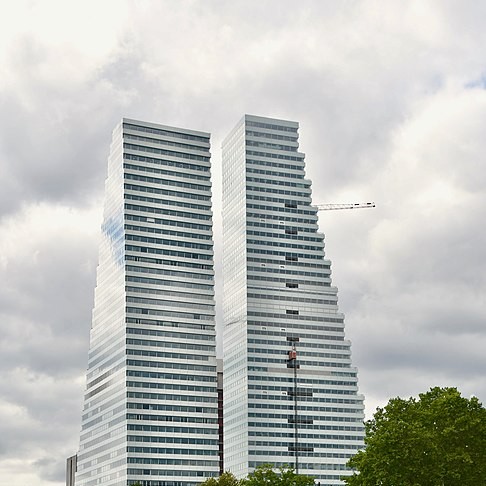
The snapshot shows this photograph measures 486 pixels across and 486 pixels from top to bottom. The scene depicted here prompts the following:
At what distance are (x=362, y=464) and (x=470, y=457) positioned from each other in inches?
541

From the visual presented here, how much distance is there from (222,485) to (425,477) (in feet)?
239

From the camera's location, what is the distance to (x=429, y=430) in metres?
128

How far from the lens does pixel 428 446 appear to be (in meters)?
124

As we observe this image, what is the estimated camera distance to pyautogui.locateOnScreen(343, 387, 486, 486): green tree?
123438 millimetres

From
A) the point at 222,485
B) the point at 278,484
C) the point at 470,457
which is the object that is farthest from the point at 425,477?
the point at 222,485

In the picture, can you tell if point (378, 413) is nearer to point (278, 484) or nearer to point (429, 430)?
point (429, 430)

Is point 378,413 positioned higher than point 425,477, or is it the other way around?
point 378,413

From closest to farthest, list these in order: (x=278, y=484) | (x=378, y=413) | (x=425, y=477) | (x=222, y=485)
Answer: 1. (x=425, y=477)
2. (x=378, y=413)
3. (x=278, y=484)
4. (x=222, y=485)

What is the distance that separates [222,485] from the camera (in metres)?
189

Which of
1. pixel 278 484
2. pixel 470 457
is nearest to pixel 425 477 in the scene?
pixel 470 457

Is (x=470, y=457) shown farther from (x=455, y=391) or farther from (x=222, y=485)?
(x=222, y=485)

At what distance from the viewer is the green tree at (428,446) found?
123438 millimetres

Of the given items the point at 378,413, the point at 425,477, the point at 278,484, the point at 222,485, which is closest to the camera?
the point at 425,477

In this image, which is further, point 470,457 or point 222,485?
point 222,485
